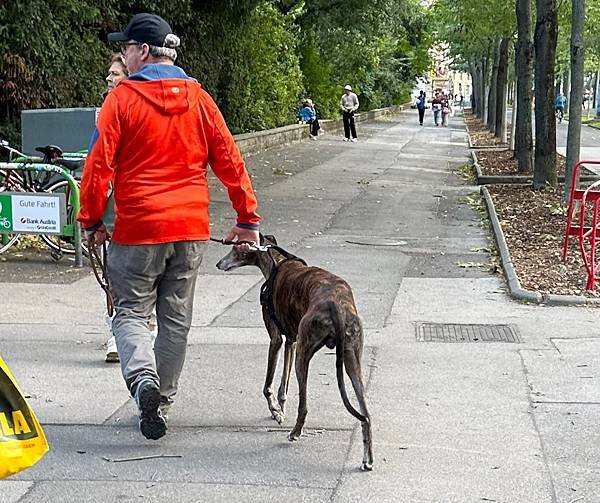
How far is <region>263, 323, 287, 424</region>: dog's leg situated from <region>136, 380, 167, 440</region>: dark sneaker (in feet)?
2.97

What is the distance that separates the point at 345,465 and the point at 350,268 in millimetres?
6455

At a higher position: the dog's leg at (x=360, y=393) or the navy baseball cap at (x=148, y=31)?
the navy baseball cap at (x=148, y=31)

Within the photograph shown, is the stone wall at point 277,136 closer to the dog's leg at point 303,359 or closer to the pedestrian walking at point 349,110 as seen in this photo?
the pedestrian walking at point 349,110

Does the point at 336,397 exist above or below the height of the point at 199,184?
below

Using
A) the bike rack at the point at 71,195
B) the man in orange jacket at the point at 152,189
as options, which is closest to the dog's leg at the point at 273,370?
the man in orange jacket at the point at 152,189

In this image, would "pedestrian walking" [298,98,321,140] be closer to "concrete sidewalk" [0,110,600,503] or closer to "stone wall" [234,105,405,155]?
"stone wall" [234,105,405,155]

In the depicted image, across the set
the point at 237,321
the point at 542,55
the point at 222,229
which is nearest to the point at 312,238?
the point at 222,229

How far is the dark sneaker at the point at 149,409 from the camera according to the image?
17.3 ft

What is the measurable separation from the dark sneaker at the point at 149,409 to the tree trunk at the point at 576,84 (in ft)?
37.3

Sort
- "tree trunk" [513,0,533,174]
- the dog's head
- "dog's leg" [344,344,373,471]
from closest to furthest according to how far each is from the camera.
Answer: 1. "dog's leg" [344,344,373,471]
2. the dog's head
3. "tree trunk" [513,0,533,174]

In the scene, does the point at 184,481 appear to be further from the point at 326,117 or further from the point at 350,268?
the point at 326,117

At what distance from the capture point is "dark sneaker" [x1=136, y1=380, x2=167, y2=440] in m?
5.27

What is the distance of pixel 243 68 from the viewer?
93.5 feet

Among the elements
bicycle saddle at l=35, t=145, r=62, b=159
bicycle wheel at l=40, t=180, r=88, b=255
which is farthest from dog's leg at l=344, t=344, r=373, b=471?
bicycle saddle at l=35, t=145, r=62, b=159
